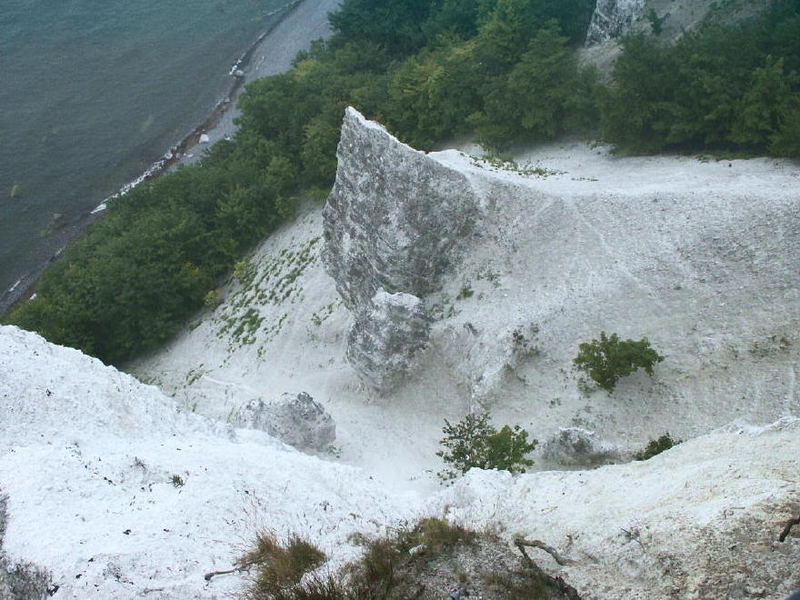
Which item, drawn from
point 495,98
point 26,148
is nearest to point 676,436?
point 495,98

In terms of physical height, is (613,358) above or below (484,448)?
above

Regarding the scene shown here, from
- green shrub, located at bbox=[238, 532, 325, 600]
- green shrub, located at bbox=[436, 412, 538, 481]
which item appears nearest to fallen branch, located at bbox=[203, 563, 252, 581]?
green shrub, located at bbox=[238, 532, 325, 600]

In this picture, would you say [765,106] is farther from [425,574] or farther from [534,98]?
[425,574]

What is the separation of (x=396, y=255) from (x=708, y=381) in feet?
37.1

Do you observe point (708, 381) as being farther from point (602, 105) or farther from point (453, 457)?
point (602, 105)

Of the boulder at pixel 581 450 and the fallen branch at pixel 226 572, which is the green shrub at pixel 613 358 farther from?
the fallen branch at pixel 226 572

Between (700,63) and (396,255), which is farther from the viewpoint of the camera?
(700,63)

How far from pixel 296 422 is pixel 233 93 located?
41.1 m

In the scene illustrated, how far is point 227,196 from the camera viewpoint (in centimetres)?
3594

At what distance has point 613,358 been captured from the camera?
18078 millimetres

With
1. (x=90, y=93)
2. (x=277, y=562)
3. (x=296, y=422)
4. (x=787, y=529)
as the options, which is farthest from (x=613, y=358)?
(x=90, y=93)

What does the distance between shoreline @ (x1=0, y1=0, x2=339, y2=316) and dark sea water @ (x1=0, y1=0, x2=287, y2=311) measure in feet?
1.66

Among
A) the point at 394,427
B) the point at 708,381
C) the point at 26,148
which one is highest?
the point at 26,148

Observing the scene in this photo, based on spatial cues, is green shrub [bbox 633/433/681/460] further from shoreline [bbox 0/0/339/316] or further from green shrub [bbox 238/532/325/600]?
shoreline [bbox 0/0/339/316]
